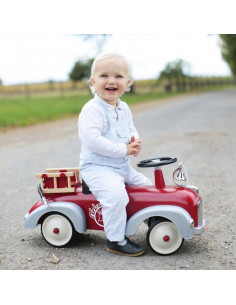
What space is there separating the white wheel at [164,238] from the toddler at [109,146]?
10 cm

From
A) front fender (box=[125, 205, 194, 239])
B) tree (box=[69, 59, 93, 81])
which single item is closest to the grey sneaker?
front fender (box=[125, 205, 194, 239])

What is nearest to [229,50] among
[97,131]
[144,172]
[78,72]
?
[78,72]

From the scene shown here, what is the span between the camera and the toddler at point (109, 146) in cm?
289

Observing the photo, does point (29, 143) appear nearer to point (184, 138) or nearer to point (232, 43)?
point (184, 138)

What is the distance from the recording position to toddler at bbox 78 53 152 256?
2.89 m

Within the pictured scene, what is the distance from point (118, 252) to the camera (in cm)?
293

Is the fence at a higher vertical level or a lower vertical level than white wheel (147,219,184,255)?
higher

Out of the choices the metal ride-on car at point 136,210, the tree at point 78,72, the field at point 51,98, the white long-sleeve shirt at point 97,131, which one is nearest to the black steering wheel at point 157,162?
the metal ride-on car at point 136,210

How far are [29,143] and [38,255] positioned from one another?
582cm

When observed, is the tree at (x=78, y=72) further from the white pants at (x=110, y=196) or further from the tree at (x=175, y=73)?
the white pants at (x=110, y=196)

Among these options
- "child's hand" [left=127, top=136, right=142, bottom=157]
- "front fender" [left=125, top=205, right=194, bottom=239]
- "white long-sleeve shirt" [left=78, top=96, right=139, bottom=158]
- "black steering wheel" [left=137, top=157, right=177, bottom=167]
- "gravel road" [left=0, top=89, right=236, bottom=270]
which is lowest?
"gravel road" [left=0, top=89, right=236, bottom=270]

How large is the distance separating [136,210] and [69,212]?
18.4 inches

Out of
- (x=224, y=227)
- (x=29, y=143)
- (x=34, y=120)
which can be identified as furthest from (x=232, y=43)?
(x=224, y=227)

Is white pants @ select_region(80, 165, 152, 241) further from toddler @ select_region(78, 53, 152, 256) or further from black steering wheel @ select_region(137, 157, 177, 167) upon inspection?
black steering wheel @ select_region(137, 157, 177, 167)
